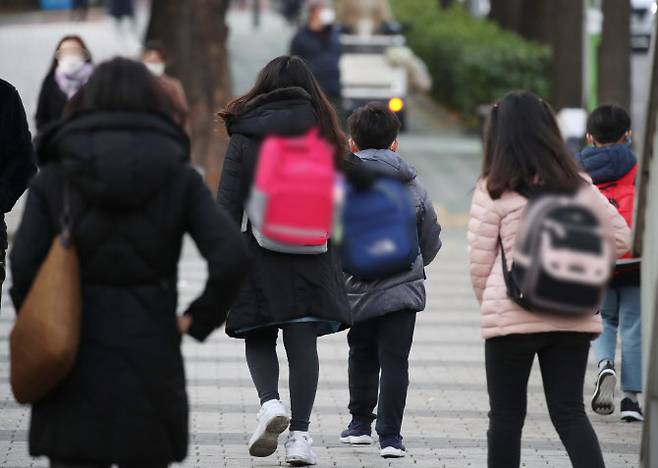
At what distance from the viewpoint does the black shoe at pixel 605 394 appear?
7770 millimetres

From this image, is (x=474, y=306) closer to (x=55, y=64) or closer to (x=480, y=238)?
(x=55, y=64)

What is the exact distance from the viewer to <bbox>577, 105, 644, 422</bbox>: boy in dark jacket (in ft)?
25.1

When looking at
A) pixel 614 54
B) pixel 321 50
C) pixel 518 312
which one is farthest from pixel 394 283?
pixel 614 54

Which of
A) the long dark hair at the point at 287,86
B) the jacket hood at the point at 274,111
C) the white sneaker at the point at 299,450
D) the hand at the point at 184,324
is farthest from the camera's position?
the white sneaker at the point at 299,450

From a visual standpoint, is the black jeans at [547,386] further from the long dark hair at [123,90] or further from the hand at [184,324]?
the long dark hair at [123,90]

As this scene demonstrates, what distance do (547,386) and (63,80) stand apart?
7.35 m

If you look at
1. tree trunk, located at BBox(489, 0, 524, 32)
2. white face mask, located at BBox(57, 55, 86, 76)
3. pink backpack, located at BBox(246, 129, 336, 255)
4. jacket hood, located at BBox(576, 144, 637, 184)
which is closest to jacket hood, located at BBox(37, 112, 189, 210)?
pink backpack, located at BBox(246, 129, 336, 255)

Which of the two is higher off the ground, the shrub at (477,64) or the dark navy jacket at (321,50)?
the dark navy jacket at (321,50)

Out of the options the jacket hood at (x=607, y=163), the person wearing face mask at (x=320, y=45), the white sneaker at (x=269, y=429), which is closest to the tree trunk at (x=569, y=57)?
the person wearing face mask at (x=320, y=45)

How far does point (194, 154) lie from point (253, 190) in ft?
43.5

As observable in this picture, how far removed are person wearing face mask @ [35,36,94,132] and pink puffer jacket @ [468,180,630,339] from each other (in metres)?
7.01

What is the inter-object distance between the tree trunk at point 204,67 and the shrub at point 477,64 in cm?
634

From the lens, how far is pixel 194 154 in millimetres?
17391

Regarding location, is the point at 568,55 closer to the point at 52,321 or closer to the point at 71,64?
the point at 71,64
